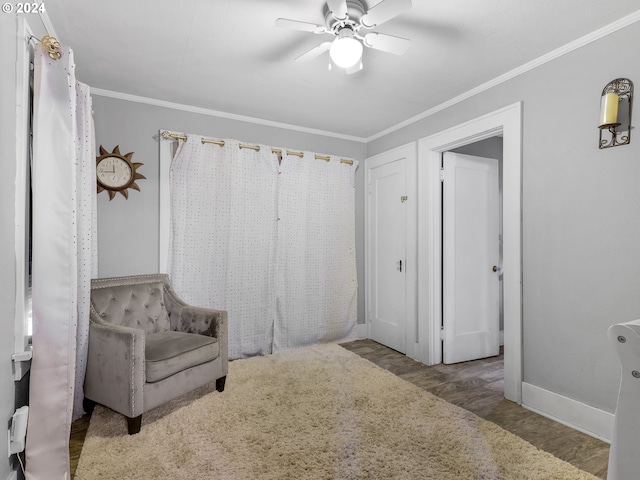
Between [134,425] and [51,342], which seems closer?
[51,342]

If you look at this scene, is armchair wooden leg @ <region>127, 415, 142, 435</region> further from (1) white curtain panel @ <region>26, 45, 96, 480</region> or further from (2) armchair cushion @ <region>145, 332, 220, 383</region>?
(1) white curtain panel @ <region>26, 45, 96, 480</region>

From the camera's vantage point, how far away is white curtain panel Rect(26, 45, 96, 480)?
62.0 inches

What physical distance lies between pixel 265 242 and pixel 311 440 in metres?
2.04

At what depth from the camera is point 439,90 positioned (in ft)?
9.67

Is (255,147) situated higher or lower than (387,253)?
higher

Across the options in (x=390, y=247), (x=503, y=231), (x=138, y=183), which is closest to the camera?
(x=503, y=231)

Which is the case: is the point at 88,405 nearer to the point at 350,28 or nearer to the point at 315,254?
the point at 315,254

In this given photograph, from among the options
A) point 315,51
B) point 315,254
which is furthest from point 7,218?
point 315,254

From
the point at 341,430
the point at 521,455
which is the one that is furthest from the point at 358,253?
the point at 521,455

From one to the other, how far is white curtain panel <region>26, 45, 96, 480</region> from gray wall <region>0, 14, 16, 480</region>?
115 millimetres

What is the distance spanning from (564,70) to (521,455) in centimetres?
238

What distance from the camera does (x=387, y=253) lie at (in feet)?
13.1

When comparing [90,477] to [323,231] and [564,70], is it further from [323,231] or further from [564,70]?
[564,70]

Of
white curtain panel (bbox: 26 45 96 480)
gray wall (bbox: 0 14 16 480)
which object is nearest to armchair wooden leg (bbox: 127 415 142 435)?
white curtain panel (bbox: 26 45 96 480)
